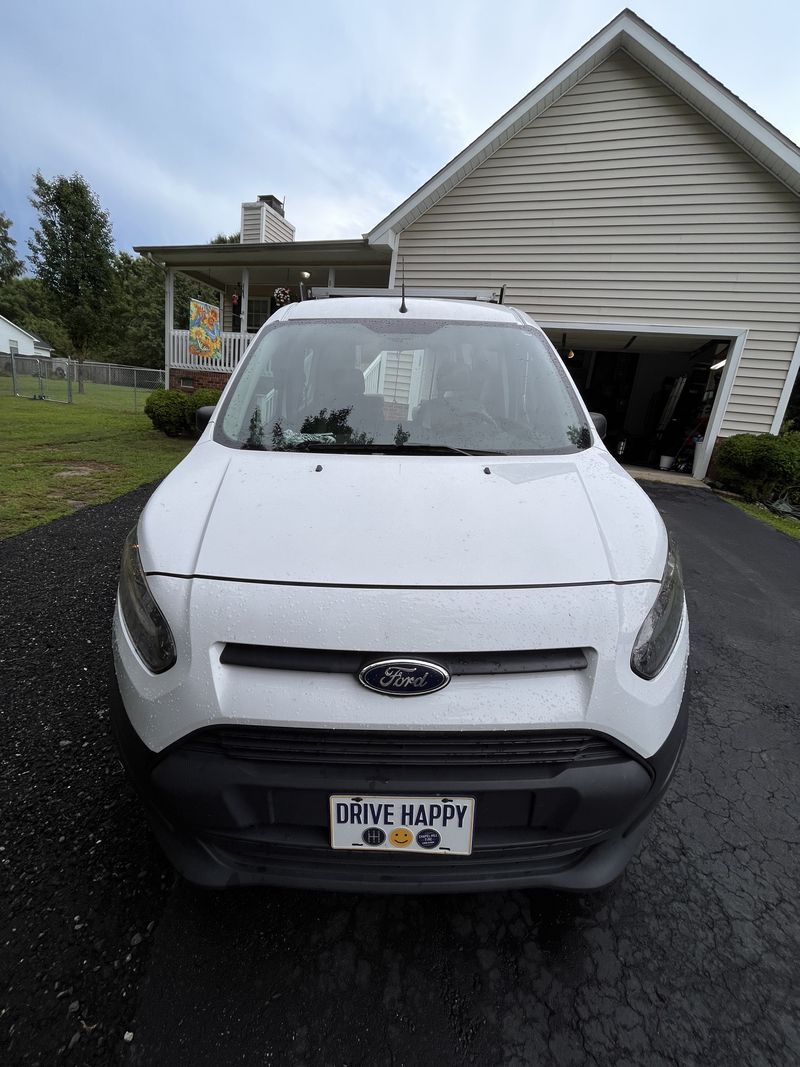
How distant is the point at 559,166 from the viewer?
8.62 meters

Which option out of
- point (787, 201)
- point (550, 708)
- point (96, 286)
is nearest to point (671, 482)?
point (787, 201)

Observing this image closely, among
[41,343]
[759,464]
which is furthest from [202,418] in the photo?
[41,343]

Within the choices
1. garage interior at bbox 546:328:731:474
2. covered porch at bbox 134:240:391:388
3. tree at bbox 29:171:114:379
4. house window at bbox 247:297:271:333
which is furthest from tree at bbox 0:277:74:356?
garage interior at bbox 546:328:731:474

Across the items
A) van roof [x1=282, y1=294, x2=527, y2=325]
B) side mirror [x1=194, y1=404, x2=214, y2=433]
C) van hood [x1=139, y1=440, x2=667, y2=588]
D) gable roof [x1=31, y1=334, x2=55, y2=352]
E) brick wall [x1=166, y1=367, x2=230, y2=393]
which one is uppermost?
gable roof [x1=31, y1=334, x2=55, y2=352]

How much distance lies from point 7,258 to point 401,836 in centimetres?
6560

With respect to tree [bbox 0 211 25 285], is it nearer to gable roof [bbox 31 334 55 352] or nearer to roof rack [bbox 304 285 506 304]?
gable roof [bbox 31 334 55 352]

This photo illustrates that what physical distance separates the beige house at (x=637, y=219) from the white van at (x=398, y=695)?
8991mm

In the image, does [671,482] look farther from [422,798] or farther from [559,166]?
[422,798]

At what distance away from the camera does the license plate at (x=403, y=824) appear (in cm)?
112

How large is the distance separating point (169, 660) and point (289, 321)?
1.84 meters

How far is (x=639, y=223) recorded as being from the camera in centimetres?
837

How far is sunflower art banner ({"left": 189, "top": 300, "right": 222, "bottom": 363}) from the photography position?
34.4 ft

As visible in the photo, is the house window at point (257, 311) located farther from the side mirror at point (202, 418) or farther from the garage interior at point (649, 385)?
the side mirror at point (202, 418)

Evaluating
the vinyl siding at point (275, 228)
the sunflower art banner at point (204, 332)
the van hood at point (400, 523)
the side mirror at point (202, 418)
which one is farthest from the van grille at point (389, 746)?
the vinyl siding at point (275, 228)
